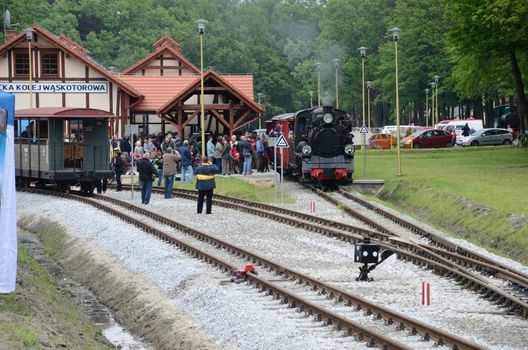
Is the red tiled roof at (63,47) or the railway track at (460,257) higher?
the red tiled roof at (63,47)

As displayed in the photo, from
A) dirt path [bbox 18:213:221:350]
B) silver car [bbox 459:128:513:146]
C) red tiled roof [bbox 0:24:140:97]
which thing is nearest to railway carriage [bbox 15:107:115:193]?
dirt path [bbox 18:213:221:350]

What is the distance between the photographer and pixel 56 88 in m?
58.4

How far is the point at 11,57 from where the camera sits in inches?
2306

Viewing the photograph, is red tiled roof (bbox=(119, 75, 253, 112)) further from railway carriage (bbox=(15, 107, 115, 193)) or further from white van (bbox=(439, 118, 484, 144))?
white van (bbox=(439, 118, 484, 144))

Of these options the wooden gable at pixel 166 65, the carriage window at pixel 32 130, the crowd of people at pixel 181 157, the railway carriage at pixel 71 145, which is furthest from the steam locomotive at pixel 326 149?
the wooden gable at pixel 166 65

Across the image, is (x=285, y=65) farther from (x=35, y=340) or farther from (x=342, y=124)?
(x=35, y=340)

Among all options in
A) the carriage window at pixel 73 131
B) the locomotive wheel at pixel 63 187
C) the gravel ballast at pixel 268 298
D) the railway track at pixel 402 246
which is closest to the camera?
the gravel ballast at pixel 268 298

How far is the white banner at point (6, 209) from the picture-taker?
1619 cm

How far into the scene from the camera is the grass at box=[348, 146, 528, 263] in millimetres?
26516

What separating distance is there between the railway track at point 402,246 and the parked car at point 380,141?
127 ft

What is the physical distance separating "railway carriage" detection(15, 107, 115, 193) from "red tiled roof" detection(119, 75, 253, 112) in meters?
22.0

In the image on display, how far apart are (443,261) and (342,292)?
4643mm

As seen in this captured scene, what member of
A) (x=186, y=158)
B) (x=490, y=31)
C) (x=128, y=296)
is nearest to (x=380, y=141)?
(x=490, y=31)

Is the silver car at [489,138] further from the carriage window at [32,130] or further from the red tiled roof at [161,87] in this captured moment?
the carriage window at [32,130]
